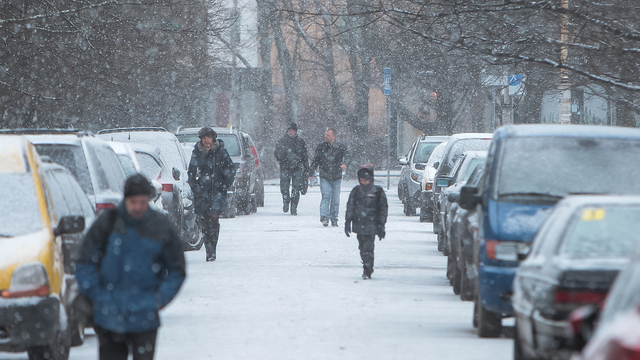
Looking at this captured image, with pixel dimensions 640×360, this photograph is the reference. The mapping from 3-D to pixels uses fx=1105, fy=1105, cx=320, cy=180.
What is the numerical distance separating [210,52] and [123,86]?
56.9ft

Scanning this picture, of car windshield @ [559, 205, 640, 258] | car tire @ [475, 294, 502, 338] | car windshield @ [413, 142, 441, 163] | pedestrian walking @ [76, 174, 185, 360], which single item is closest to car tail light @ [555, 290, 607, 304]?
car windshield @ [559, 205, 640, 258]

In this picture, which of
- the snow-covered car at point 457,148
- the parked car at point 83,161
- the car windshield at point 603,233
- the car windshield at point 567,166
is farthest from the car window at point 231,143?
the car windshield at point 603,233

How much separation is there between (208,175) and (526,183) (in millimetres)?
6448

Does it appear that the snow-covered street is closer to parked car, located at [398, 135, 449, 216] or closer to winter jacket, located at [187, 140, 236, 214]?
winter jacket, located at [187, 140, 236, 214]

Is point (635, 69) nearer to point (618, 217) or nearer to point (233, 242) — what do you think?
point (233, 242)

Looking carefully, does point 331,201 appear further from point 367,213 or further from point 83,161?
point 83,161

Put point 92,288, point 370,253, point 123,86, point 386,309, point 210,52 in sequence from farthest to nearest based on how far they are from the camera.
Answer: point 210,52
point 123,86
point 370,253
point 386,309
point 92,288

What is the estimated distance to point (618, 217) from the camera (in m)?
6.18

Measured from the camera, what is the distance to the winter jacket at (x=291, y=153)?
942 inches

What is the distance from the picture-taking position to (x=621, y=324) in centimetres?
326

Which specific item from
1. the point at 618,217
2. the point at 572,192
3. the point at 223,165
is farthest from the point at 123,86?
the point at 618,217

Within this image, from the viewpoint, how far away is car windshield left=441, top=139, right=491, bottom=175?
18.3m

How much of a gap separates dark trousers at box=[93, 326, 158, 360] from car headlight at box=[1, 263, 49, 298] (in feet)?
4.71

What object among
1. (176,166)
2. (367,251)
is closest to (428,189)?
(176,166)
